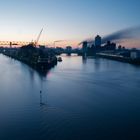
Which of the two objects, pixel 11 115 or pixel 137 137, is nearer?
pixel 137 137

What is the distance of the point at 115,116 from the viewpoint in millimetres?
8766

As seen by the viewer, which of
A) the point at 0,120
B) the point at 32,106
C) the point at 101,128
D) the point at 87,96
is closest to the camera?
the point at 101,128

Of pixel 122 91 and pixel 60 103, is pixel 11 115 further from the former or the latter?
pixel 122 91

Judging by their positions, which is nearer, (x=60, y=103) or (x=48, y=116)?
(x=48, y=116)

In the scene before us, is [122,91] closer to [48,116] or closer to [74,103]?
[74,103]

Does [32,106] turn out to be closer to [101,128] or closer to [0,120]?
[0,120]

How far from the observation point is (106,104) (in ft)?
34.7

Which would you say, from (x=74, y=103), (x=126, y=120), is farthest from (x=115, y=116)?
(x=74, y=103)

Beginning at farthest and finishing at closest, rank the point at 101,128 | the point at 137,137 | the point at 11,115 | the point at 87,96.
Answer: the point at 87,96
the point at 11,115
the point at 101,128
the point at 137,137

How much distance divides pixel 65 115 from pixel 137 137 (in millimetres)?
2951

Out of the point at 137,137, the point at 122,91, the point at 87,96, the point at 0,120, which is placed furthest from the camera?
the point at 122,91

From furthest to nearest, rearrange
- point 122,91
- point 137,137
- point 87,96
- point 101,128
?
1. point 122,91
2. point 87,96
3. point 101,128
4. point 137,137

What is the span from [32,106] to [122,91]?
6.15 meters

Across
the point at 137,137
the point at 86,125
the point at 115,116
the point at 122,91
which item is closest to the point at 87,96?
the point at 122,91
